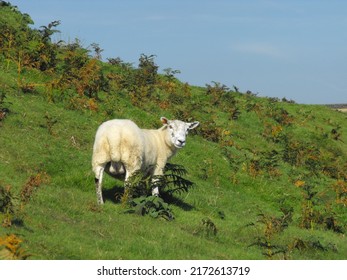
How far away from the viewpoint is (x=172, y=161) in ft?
81.3

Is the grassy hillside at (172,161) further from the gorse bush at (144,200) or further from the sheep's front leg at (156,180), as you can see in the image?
the sheep's front leg at (156,180)

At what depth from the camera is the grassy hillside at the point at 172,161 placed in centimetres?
1399

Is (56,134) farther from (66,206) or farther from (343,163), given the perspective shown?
(343,163)

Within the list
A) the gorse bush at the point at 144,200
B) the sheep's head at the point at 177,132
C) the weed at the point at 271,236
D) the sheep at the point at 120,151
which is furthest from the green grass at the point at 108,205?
the sheep's head at the point at 177,132

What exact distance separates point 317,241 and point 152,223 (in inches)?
174

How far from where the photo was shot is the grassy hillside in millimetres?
13992

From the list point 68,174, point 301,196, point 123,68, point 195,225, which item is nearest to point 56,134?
point 68,174

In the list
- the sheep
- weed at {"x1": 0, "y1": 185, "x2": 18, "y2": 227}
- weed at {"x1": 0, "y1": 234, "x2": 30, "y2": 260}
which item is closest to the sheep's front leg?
the sheep

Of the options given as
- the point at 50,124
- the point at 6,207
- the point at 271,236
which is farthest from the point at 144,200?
the point at 50,124

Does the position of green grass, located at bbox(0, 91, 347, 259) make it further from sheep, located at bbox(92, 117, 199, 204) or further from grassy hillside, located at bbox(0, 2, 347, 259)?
sheep, located at bbox(92, 117, 199, 204)

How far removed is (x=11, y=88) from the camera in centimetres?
2622

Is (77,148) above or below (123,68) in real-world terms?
below

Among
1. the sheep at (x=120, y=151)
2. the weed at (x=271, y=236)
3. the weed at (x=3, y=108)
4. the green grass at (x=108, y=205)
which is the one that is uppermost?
the weed at (x=3, y=108)

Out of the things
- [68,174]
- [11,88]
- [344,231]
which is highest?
[11,88]
